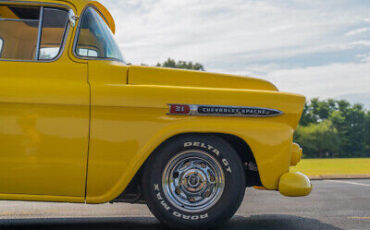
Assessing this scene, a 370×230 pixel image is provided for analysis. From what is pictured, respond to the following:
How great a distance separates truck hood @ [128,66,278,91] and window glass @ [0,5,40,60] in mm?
1022

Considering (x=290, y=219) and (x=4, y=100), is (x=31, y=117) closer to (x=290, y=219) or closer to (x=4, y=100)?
(x=4, y=100)

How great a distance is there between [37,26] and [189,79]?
1.55m

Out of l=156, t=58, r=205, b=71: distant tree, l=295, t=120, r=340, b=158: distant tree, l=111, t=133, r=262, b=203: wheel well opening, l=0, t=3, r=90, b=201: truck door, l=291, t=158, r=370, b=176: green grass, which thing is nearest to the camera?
l=0, t=3, r=90, b=201: truck door

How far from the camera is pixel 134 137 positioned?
3.64m

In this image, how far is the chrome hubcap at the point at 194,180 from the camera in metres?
3.67

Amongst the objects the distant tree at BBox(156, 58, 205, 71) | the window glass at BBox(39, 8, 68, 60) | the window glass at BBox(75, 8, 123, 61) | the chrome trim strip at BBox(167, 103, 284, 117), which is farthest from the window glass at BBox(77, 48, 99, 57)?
the distant tree at BBox(156, 58, 205, 71)

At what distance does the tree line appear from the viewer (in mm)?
95500

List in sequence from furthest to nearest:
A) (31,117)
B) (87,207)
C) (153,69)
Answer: (87,207) → (153,69) → (31,117)

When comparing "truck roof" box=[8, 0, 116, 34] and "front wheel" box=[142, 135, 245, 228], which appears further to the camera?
"truck roof" box=[8, 0, 116, 34]

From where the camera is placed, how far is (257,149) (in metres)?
3.74

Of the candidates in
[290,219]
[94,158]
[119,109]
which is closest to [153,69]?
[119,109]

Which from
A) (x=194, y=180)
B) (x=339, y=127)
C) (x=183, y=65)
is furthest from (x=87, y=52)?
(x=339, y=127)

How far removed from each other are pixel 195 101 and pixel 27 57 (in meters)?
1.74

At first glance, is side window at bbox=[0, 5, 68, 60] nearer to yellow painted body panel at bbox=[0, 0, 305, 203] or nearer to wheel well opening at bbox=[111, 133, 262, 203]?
yellow painted body panel at bbox=[0, 0, 305, 203]
